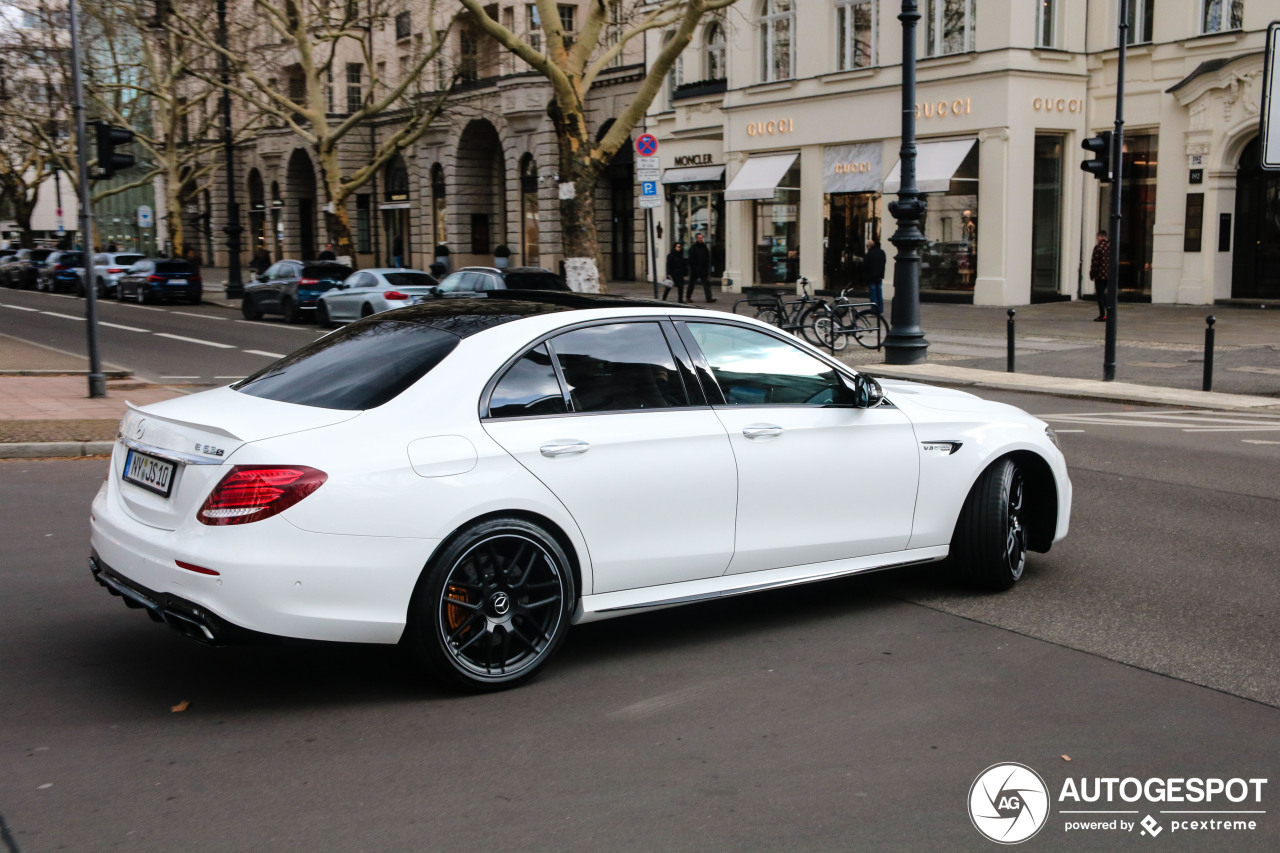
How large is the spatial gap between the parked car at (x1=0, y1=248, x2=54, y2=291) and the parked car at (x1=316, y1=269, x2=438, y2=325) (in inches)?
1149

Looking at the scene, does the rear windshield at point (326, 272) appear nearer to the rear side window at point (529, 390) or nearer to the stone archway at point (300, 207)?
the rear side window at point (529, 390)

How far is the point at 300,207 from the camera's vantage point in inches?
2510

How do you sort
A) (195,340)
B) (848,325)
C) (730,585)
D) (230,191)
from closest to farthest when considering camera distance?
1. (730,585)
2. (848,325)
3. (195,340)
4. (230,191)

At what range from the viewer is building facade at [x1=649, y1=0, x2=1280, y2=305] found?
27844mm

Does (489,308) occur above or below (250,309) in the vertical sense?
above

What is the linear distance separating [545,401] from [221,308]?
34.6 meters

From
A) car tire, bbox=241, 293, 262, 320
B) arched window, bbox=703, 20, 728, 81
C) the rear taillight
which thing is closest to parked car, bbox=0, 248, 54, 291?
car tire, bbox=241, 293, 262, 320

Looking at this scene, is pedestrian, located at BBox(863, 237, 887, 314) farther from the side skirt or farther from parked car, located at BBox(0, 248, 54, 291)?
parked car, located at BBox(0, 248, 54, 291)

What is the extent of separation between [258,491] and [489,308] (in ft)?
4.80

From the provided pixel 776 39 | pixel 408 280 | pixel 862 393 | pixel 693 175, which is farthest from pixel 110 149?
pixel 693 175

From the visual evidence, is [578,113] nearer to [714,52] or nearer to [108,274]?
[714,52]

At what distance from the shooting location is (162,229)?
85.2 meters

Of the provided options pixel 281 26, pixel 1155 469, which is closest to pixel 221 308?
pixel 281 26

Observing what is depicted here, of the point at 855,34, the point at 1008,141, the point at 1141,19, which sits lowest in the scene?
the point at 1008,141
